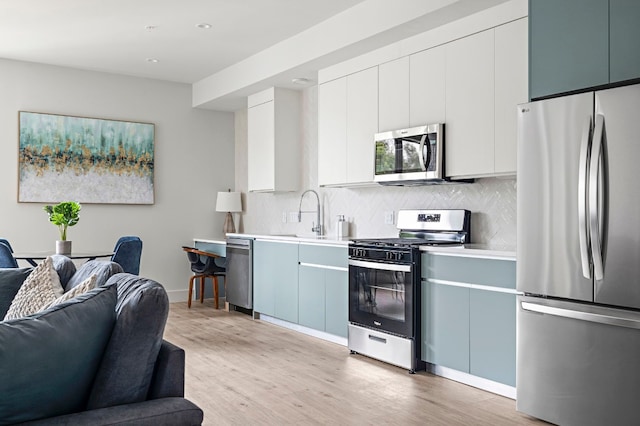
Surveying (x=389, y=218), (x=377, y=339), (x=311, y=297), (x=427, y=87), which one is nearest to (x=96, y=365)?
(x=377, y=339)

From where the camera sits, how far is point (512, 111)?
148 inches

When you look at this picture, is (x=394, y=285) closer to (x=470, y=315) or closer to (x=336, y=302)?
(x=470, y=315)

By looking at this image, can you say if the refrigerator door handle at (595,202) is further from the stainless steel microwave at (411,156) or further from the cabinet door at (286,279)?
the cabinet door at (286,279)

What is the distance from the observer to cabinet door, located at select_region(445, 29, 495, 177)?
3922 millimetres

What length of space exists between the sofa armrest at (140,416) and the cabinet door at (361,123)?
3511 millimetres

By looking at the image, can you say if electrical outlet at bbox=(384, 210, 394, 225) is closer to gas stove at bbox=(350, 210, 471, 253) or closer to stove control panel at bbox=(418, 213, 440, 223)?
gas stove at bbox=(350, 210, 471, 253)

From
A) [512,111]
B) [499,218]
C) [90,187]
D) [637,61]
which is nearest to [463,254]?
[499,218]

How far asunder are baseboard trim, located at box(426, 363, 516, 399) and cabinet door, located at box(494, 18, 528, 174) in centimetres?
135

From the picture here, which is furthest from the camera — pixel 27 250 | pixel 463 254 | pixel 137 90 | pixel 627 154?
pixel 137 90

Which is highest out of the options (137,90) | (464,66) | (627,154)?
(137,90)

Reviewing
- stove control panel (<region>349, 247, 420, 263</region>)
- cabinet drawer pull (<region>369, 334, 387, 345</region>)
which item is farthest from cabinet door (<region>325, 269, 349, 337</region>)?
cabinet drawer pull (<region>369, 334, 387, 345</region>)

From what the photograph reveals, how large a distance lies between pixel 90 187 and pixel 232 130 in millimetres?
2057

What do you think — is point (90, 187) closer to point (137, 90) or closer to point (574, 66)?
A: point (137, 90)

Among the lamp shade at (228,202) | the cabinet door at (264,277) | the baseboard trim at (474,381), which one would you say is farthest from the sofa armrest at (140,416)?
the lamp shade at (228,202)
